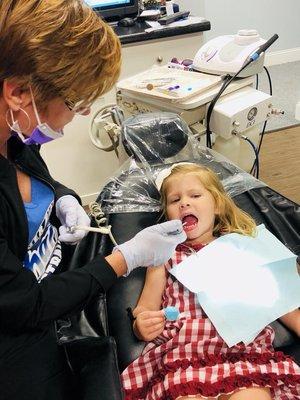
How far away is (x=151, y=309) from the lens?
1213 mm

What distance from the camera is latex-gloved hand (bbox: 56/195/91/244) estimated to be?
118cm

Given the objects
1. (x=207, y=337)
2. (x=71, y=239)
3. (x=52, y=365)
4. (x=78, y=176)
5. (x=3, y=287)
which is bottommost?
(x=78, y=176)

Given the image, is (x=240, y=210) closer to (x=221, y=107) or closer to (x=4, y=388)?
(x=221, y=107)

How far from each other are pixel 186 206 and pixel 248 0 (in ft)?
11.5

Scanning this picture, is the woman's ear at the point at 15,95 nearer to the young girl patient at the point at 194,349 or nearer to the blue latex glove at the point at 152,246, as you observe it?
the blue latex glove at the point at 152,246

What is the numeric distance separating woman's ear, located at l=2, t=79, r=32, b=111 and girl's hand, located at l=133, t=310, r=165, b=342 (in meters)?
0.64

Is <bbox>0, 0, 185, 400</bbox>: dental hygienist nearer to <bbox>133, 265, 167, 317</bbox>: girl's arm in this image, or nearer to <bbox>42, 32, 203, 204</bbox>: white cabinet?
<bbox>133, 265, 167, 317</bbox>: girl's arm

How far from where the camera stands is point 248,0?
411 cm

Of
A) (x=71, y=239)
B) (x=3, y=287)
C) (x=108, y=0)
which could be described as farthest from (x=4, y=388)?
(x=108, y=0)

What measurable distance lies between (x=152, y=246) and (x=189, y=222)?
0.85 feet

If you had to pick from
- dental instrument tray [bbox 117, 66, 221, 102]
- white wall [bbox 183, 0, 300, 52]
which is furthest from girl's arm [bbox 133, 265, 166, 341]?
white wall [bbox 183, 0, 300, 52]

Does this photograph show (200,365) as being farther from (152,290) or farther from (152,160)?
(152,160)

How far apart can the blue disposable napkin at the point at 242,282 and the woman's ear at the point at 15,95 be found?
0.67 metres

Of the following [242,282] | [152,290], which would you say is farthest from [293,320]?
[152,290]
